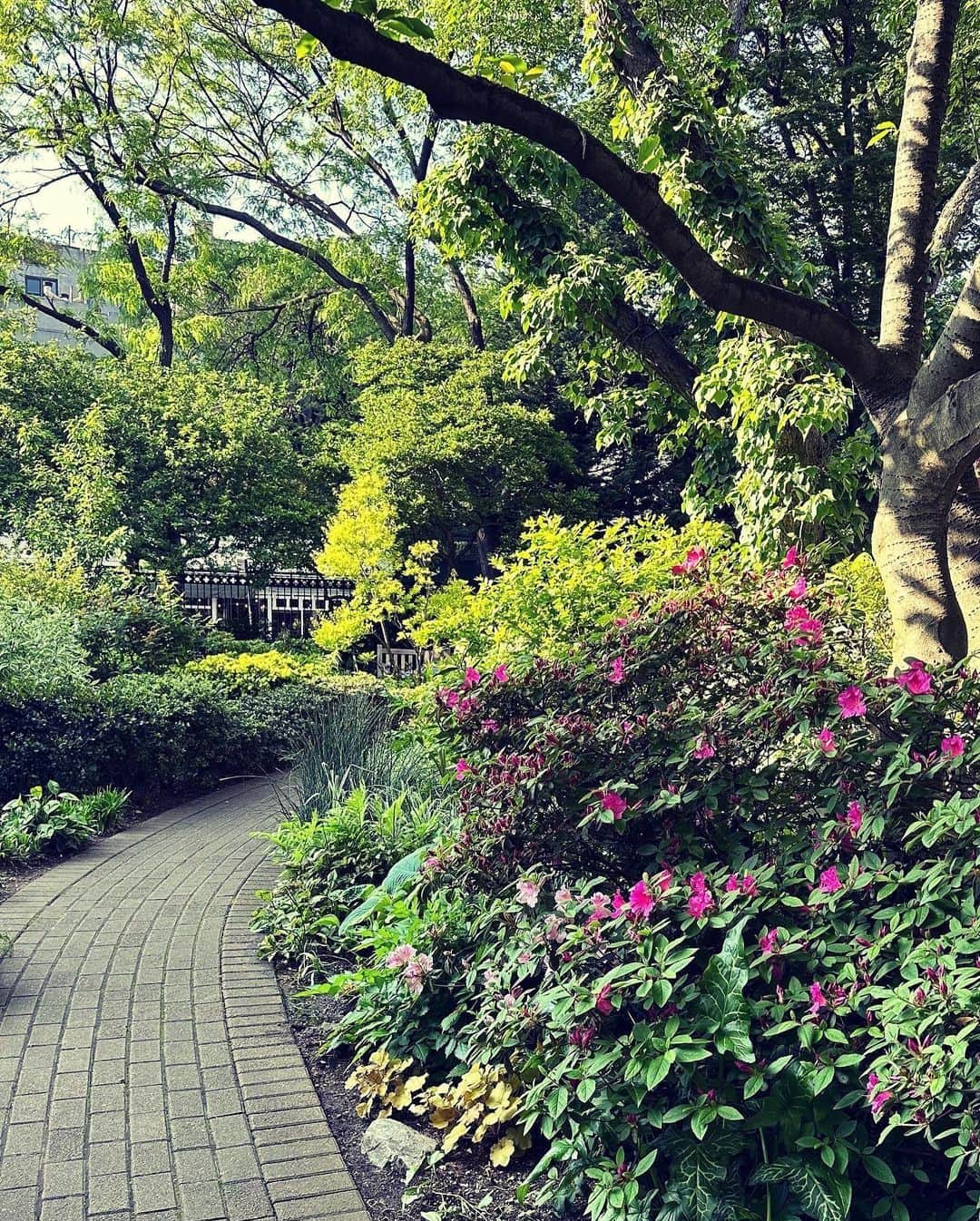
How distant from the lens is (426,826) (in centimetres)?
439

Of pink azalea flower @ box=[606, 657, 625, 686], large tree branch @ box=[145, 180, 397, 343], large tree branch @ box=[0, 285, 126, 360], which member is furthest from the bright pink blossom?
large tree branch @ box=[0, 285, 126, 360]

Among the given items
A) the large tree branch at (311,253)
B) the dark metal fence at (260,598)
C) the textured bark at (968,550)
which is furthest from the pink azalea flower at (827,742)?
the large tree branch at (311,253)

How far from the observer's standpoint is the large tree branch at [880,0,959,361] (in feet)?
13.4

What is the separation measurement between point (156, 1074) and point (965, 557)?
379 cm

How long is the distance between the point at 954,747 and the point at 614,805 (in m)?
0.83

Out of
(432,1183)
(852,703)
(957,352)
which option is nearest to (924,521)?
(957,352)

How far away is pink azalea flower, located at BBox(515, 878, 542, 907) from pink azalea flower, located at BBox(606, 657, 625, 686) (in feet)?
2.12

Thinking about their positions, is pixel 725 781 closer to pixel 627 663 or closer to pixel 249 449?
pixel 627 663

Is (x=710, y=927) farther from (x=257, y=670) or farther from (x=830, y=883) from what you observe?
(x=257, y=670)

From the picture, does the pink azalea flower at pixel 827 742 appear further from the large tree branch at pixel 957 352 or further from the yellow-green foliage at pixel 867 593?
the large tree branch at pixel 957 352

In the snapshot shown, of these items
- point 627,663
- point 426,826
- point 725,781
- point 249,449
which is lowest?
point 426,826

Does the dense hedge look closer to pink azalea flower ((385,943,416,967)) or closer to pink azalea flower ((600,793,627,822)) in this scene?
pink azalea flower ((385,943,416,967))

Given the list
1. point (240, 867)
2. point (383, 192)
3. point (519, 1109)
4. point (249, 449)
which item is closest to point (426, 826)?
point (240, 867)

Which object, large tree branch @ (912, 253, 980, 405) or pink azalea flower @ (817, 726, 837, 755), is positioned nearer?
pink azalea flower @ (817, 726, 837, 755)
